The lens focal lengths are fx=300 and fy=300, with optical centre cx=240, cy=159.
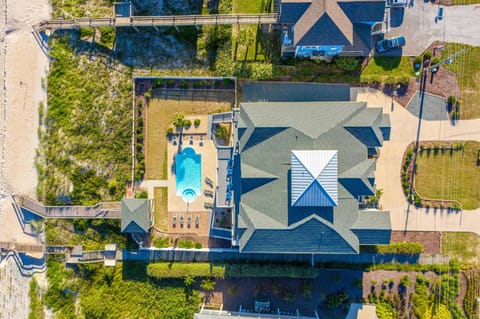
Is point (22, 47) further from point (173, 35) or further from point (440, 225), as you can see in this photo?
point (440, 225)

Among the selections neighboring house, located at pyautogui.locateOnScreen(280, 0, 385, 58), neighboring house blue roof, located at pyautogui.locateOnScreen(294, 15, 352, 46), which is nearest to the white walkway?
neighboring house blue roof, located at pyautogui.locateOnScreen(294, 15, 352, 46)

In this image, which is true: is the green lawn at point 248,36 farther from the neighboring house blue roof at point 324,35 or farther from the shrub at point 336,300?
the shrub at point 336,300

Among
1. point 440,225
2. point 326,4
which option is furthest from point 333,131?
point 440,225

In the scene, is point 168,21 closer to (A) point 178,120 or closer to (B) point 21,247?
(A) point 178,120

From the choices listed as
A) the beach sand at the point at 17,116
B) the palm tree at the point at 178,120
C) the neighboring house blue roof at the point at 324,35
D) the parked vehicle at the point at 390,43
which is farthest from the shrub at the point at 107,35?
the parked vehicle at the point at 390,43

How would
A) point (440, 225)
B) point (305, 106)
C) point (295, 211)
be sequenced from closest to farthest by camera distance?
1. point (295, 211)
2. point (305, 106)
3. point (440, 225)

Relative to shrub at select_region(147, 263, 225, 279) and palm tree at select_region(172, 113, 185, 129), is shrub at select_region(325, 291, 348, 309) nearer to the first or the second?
shrub at select_region(147, 263, 225, 279)

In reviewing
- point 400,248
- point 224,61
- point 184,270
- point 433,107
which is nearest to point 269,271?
point 184,270
